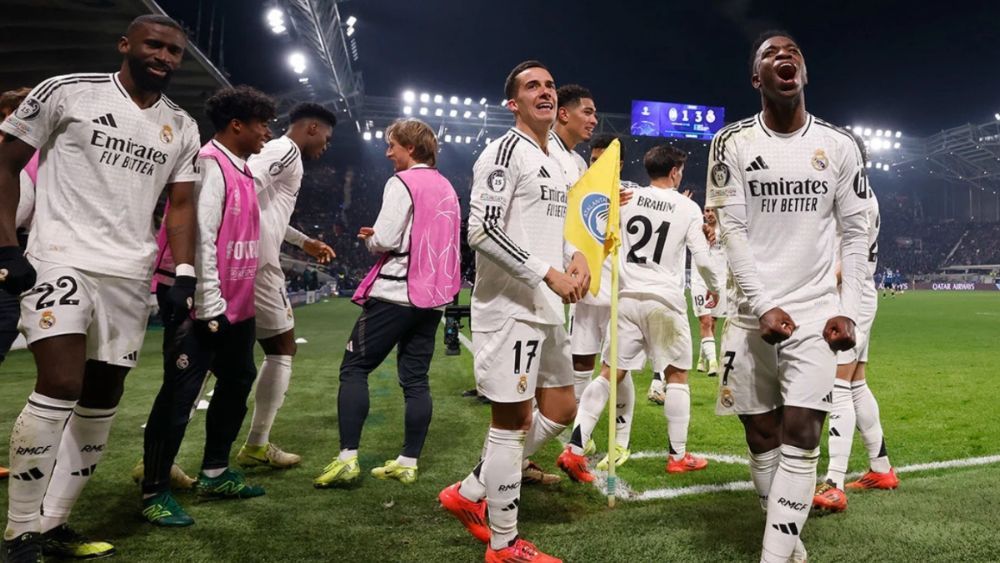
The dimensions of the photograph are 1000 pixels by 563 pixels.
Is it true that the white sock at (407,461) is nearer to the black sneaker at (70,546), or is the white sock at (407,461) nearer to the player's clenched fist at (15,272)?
the black sneaker at (70,546)

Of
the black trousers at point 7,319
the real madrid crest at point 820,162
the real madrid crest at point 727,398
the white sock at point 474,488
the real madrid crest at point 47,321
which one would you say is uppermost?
the real madrid crest at point 820,162

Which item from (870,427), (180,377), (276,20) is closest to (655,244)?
(870,427)

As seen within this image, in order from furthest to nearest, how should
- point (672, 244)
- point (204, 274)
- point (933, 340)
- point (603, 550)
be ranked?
point (933, 340) < point (672, 244) < point (204, 274) < point (603, 550)

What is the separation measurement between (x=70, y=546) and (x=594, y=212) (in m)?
2.84

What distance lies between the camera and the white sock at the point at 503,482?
9.33ft

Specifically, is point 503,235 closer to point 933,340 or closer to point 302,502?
point 302,502

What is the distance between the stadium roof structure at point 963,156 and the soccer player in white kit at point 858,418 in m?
56.5

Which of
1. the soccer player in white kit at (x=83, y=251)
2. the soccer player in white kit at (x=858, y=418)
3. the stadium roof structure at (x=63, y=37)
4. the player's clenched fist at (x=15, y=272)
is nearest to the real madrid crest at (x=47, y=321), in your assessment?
the soccer player in white kit at (x=83, y=251)

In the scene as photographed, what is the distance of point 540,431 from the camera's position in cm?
350

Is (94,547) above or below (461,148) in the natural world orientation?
below

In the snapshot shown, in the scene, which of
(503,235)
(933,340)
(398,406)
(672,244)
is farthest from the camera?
(933,340)

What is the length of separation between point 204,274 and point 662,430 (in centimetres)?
406

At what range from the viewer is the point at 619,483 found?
13.7 ft

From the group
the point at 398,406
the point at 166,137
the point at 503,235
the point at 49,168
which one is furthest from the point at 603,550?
the point at 398,406
